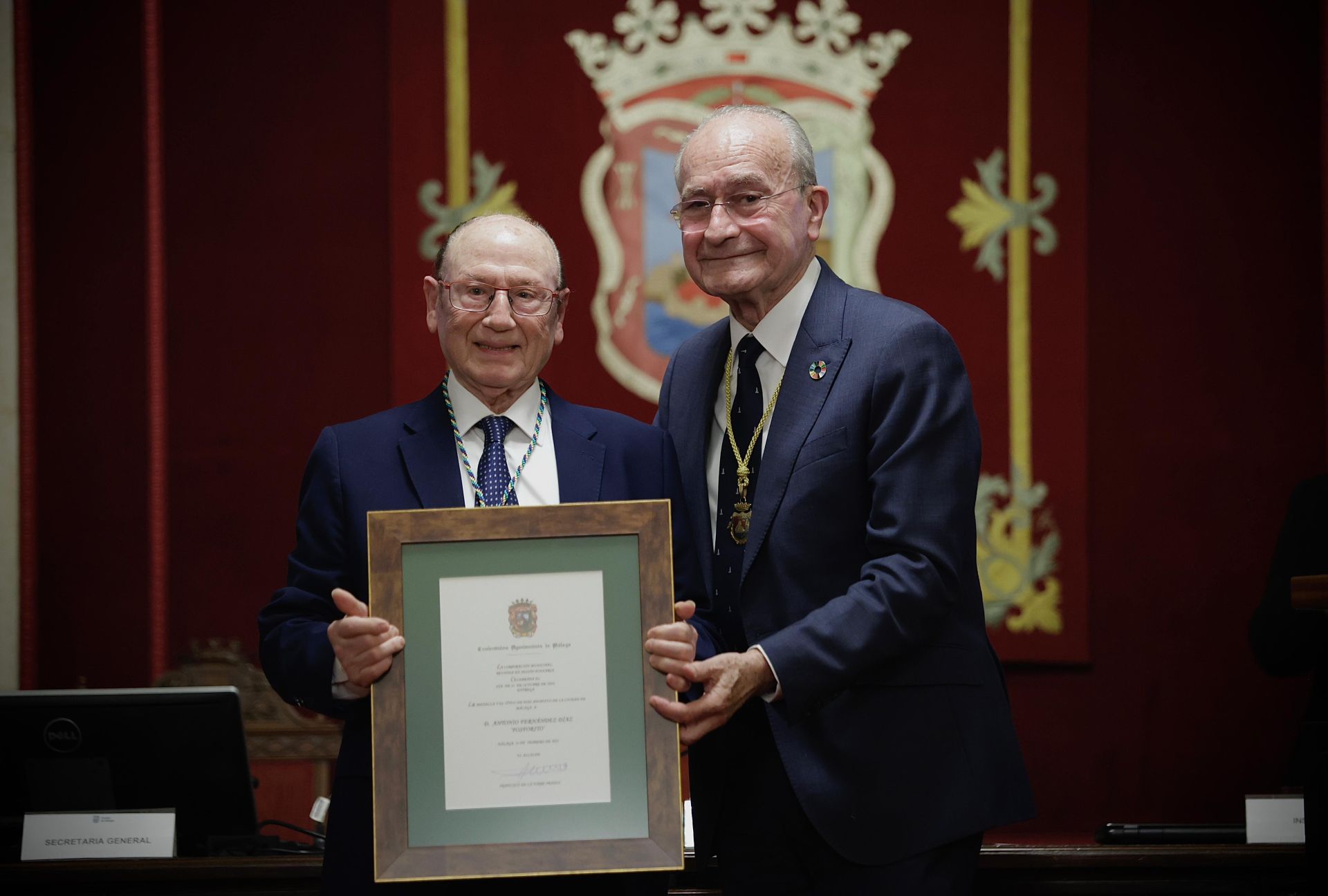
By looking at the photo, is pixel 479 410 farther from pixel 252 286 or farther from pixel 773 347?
pixel 252 286

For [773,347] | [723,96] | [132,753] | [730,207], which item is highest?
[723,96]

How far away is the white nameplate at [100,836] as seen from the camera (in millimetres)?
2404

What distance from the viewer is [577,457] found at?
6.69ft

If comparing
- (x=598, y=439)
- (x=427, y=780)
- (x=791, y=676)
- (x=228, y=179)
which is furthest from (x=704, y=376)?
(x=228, y=179)

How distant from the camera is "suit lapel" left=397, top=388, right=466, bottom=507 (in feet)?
6.51

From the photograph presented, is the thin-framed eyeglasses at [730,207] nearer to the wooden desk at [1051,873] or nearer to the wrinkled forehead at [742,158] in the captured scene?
the wrinkled forehead at [742,158]

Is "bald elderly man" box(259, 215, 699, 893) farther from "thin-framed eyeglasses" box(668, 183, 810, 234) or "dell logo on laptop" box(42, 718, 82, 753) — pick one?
"dell logo on laptop" box(42, 718, 82, 753)

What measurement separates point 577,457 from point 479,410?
179mm

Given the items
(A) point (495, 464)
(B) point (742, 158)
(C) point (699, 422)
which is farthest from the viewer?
(C) point (699, 422)

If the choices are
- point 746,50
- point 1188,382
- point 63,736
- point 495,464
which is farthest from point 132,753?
point 1188,382

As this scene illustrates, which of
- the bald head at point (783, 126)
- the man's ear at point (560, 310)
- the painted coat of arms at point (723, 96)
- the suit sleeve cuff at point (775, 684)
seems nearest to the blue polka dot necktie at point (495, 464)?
the man's ear at point (560, 310)

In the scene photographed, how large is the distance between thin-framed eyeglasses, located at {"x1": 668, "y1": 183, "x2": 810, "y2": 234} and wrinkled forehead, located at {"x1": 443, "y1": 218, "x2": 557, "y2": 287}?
0.26 m

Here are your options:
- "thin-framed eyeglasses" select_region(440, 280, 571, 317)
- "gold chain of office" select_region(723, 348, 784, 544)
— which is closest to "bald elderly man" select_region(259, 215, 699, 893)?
"thin-framed eyeglasses" select_region(440, 280, 571, 317)

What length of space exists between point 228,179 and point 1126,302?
2947mm
